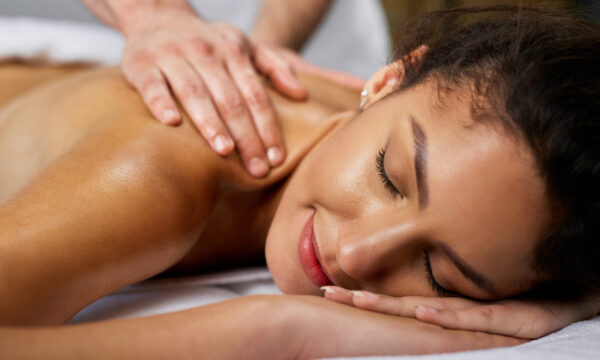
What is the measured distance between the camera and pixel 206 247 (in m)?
1.05

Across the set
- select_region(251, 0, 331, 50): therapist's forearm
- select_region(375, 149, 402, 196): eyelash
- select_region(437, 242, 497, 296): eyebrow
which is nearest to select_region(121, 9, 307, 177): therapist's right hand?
select_region(375, 149, 402, 196): eyelash

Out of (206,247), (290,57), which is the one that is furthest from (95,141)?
(290,57)

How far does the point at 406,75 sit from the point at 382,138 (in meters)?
0.17

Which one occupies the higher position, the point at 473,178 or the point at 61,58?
the point at 473,178

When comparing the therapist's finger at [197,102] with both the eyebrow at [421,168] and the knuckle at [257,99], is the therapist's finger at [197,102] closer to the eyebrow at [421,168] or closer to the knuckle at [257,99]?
the knuckle at [257,99]

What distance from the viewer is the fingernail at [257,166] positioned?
3.25 feet

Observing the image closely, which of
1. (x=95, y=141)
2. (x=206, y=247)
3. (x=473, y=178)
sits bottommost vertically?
(x=206, y=247)

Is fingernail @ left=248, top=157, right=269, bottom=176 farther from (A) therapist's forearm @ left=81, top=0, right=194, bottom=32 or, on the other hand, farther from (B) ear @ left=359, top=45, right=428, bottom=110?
(A) therapist's forearm @ left=81, top=0, right=194, bottom=32

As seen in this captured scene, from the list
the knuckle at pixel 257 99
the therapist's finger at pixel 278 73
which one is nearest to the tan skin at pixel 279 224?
the knuckle at pixel 257 99

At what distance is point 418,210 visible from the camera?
29.1 inches

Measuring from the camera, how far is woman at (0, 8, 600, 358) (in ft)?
2.20

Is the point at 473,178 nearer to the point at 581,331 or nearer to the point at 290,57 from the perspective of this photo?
the point at 581,331

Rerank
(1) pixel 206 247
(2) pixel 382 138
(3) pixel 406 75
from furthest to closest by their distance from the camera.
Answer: (1) pixel 206 247, (3) pixel 406 75, (2) pixel 382 138

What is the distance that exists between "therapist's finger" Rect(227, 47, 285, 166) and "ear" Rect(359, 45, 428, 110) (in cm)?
16
